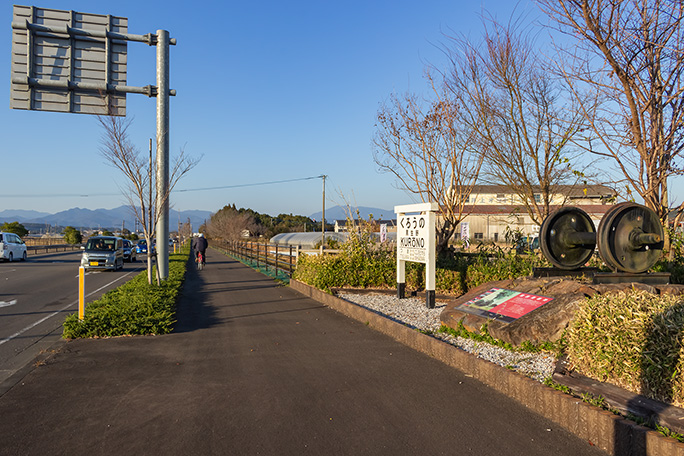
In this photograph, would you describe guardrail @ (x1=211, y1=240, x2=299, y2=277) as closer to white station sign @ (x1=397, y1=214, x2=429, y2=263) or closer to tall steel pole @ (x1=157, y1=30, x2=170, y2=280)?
tall steel pole @ (x1=157, y1=30, x2=170, y2=280)

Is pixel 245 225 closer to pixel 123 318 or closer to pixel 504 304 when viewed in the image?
pixel 123 318

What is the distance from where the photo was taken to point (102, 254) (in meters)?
23.0

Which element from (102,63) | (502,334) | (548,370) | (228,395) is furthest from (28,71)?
(548,370)

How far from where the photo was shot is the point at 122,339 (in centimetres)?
802

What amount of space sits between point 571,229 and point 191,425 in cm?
704

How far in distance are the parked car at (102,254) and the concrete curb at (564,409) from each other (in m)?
19.5

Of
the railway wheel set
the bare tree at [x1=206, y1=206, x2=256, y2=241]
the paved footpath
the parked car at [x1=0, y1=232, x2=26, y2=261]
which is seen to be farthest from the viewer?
the bare tree at [x1=206, y1=206, x2=256, y2=241]

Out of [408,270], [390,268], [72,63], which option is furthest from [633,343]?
[72,63]

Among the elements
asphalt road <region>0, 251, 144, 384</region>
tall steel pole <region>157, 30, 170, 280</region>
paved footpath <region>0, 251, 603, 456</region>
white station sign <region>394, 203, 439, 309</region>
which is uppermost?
tall steel pole <region>157, 30, 170, 280</region>

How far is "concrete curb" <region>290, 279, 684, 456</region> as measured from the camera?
3.58m

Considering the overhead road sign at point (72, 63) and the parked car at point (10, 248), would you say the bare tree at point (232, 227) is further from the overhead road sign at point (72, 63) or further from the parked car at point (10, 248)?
the overhead road sign at point (72, 63)

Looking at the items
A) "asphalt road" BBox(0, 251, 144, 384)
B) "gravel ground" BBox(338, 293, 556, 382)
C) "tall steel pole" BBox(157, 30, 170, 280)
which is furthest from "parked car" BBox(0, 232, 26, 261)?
"gravel ground" BBox(338, 293, 556, 382)

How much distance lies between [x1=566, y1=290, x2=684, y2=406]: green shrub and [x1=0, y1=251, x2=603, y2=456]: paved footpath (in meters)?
0.80

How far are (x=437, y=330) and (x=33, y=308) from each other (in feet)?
29.8
